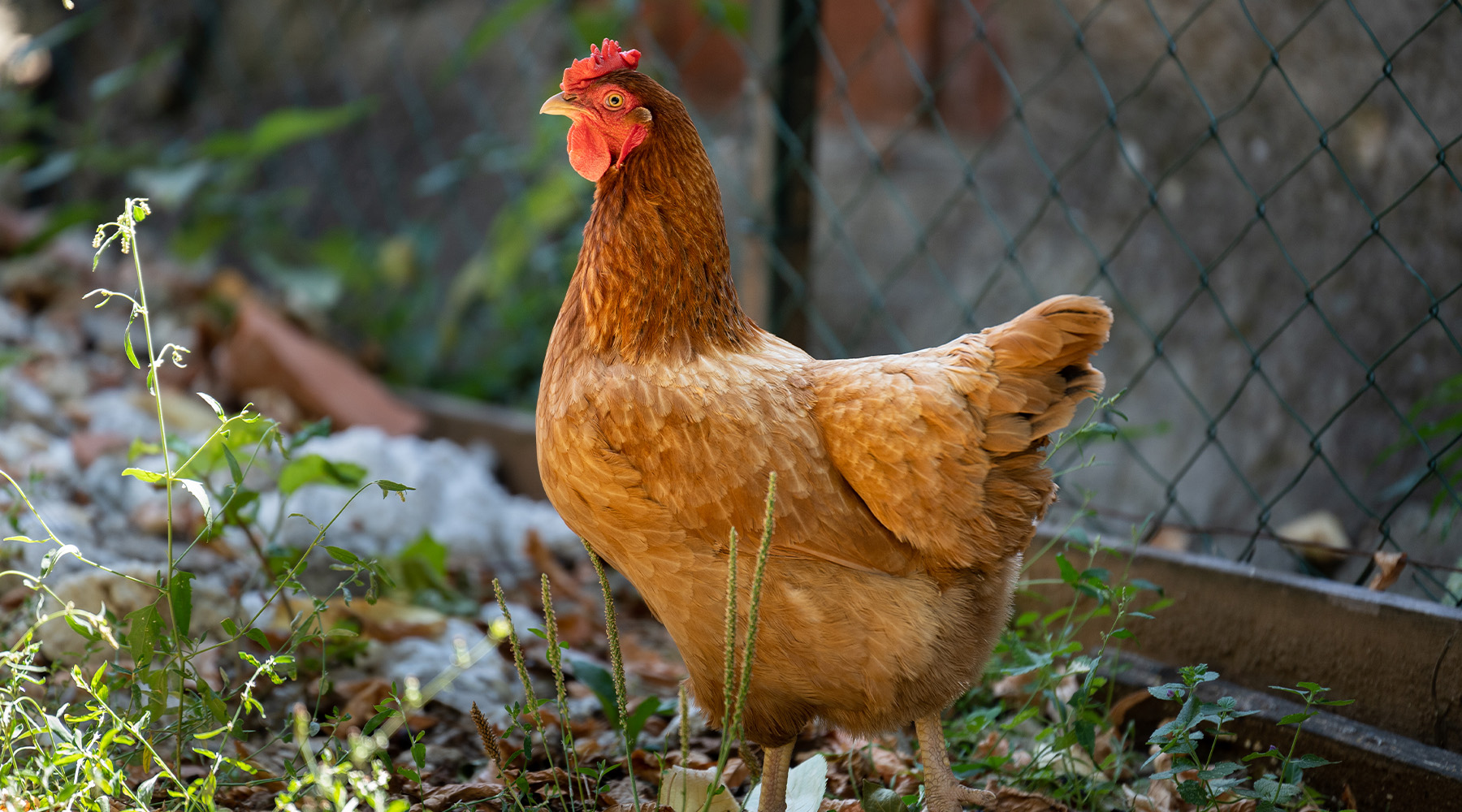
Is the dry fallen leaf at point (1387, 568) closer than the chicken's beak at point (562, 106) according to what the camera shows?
No

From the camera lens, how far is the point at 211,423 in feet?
12.0

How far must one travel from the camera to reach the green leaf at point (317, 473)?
2215 millimetres

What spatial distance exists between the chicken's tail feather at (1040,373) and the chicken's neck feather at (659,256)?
0.49 meters

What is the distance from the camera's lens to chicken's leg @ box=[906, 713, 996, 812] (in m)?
1.76

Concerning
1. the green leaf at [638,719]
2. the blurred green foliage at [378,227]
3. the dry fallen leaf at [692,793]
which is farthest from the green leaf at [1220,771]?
the blurred green foliage at [378,227]

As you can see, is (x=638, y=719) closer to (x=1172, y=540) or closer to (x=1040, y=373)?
(x=1040, y=373)

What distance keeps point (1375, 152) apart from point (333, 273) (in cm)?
413

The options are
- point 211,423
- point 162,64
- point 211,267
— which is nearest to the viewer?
point 211,423

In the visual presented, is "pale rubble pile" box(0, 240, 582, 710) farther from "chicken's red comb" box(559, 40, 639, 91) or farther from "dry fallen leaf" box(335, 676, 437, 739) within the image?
"chicken's red comb" box(559, 40, 639, 91)

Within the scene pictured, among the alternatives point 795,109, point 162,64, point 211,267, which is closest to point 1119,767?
point 795,109

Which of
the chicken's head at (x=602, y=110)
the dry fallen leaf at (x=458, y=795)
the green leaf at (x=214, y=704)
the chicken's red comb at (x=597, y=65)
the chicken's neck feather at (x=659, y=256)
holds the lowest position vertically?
the dry fallen leaf at (x=458, y=795)

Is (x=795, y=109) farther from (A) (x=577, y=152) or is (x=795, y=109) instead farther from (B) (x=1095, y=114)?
(A) (x=577, y=152)

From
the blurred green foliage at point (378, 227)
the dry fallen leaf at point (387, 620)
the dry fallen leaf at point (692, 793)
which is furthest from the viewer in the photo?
the blurred green foliage at point (378, 227)

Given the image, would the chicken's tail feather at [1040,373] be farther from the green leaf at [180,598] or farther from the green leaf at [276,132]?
the green leaf at [276,132]
